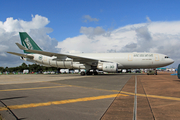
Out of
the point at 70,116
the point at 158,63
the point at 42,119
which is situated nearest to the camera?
the point at 42,119

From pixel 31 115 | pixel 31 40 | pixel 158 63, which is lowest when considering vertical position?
pixel 31 115

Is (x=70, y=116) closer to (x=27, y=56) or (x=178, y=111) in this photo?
(x=178, y=111)

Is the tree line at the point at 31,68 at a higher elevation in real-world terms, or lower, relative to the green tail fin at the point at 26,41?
lower

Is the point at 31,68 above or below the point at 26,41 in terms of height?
below

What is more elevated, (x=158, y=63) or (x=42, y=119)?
(x=158, y=63)

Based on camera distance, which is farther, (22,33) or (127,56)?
(22,33)

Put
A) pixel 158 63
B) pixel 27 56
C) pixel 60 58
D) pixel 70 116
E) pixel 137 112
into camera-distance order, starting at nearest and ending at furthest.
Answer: pixel 70 116, pixel 137 112, pixel 60 58, pixel 158 63, pixel 27 56

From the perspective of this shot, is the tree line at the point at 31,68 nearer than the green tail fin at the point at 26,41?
No

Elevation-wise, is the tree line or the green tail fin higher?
the green tail fin

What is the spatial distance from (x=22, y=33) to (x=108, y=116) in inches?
1044

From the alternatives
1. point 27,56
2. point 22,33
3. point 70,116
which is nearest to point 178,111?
point 70,116

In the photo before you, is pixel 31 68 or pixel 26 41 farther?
pixel 31 68

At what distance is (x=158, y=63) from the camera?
22.4m

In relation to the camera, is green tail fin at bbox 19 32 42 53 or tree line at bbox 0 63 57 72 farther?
tree line at bbox 0 63 57 72
